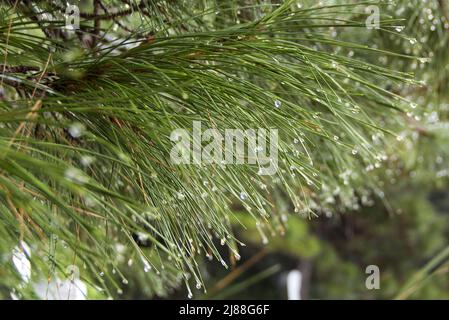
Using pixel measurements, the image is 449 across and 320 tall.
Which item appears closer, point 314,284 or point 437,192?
point 314,284

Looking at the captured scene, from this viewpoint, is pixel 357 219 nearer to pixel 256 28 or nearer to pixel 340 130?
pixel 340 130

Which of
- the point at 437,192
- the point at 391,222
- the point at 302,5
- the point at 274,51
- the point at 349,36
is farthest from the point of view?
the point at 437,192

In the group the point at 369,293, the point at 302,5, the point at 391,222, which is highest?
the point at 302,5

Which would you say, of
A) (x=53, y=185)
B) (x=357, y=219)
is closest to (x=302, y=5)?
(x=53, y=185)

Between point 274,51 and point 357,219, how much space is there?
119 inches

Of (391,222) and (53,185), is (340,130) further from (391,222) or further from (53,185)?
(391,222)

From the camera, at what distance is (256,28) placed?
56cm

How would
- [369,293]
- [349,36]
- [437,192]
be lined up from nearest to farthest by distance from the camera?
[349,36]
[369,293]
[437,192]

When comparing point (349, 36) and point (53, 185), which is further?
point (349, 36)

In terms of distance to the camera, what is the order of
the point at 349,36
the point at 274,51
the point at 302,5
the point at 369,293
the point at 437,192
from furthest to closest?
the point at 437,192 → the point at 369,293 → the point at 349,36 → the point at 302,5 → the point at 274,51
